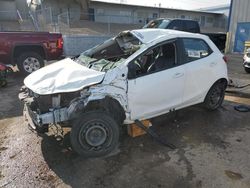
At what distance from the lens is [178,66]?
4117mm

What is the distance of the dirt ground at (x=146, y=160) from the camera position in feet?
9.91

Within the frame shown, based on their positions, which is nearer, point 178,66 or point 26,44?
point 178,66

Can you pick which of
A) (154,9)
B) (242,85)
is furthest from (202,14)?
(242,85)

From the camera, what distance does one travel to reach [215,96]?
5.09 m

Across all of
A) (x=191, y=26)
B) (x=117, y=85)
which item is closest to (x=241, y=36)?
(x=191, y=26)

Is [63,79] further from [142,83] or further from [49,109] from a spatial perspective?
[142,83]

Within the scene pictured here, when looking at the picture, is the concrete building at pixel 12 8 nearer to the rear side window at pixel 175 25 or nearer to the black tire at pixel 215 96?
the rear side window at pixel 175 25

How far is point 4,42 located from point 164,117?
254 inches

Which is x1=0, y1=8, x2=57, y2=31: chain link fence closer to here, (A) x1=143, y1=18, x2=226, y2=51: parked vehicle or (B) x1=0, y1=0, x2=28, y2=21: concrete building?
(B) x1=0, y1=0, x2=28, y2=21: concrete building

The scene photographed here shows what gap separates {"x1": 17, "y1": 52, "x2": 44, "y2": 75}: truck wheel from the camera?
848 centimetres

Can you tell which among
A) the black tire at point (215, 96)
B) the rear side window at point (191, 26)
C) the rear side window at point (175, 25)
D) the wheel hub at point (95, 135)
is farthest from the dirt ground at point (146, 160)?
the rear side window at point (191, 26)

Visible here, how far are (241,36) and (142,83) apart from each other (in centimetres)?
1447

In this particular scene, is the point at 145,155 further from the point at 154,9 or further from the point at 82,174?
the point at 154,9

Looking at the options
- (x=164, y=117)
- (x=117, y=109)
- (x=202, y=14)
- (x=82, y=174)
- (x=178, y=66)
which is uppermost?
(x=202, y=14)
